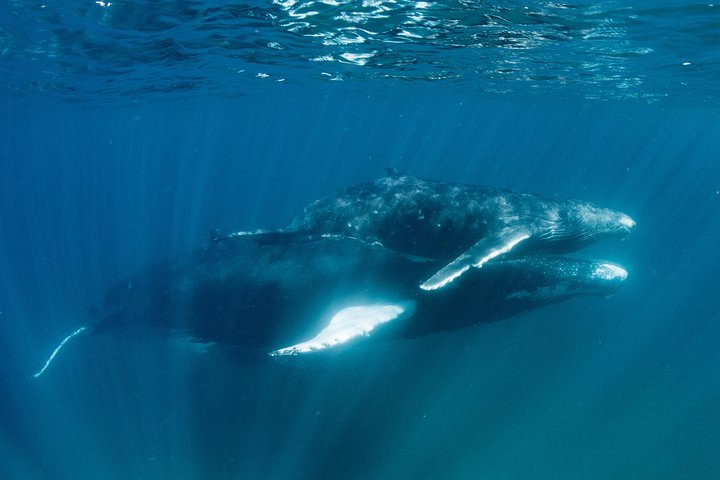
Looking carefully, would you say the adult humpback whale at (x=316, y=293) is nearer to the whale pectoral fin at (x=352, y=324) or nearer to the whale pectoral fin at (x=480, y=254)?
the whale pectoral fin at (x=352, y=324)

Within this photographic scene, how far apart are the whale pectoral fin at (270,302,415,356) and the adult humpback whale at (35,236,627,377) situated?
0.02 metres

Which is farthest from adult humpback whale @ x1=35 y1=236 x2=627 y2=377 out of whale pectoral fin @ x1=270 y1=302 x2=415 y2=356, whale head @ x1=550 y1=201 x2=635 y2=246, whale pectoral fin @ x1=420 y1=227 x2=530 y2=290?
whale pectoral fin @ x1=420 y1=227 x2=530 y2=290

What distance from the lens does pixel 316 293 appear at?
10688 mm

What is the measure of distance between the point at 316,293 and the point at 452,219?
11.1 ft

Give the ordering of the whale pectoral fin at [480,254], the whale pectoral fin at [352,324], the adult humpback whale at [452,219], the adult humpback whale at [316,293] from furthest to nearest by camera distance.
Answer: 1. the adult humpback whale at [316,293]
2. the adult humpback whale at [452,219]
3. the whale pectoral fin at [352,324]
4. the whale pectoral fin at [480,254]

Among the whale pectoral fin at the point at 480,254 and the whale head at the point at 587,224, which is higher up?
the whale pectoral fin at the point at 480,254

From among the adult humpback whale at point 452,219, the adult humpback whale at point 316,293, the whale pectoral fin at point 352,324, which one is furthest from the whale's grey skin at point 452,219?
→ the whale pectoral fin at point 352,324

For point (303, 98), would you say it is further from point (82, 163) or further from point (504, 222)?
point (82, 163)

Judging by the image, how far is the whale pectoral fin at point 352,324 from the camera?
24.5ft

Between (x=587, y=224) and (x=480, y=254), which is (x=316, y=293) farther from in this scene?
(x=587, y=224)

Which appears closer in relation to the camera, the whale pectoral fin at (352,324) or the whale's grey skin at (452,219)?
the whale pectoral fin at (352,324)

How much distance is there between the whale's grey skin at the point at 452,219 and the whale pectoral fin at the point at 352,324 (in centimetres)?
93

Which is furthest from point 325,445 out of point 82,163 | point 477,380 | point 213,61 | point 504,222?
point 82,163

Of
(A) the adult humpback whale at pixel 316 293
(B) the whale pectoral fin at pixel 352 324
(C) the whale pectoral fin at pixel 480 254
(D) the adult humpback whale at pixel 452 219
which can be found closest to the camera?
(C) the whale pectoral fin at pixel 480 254
